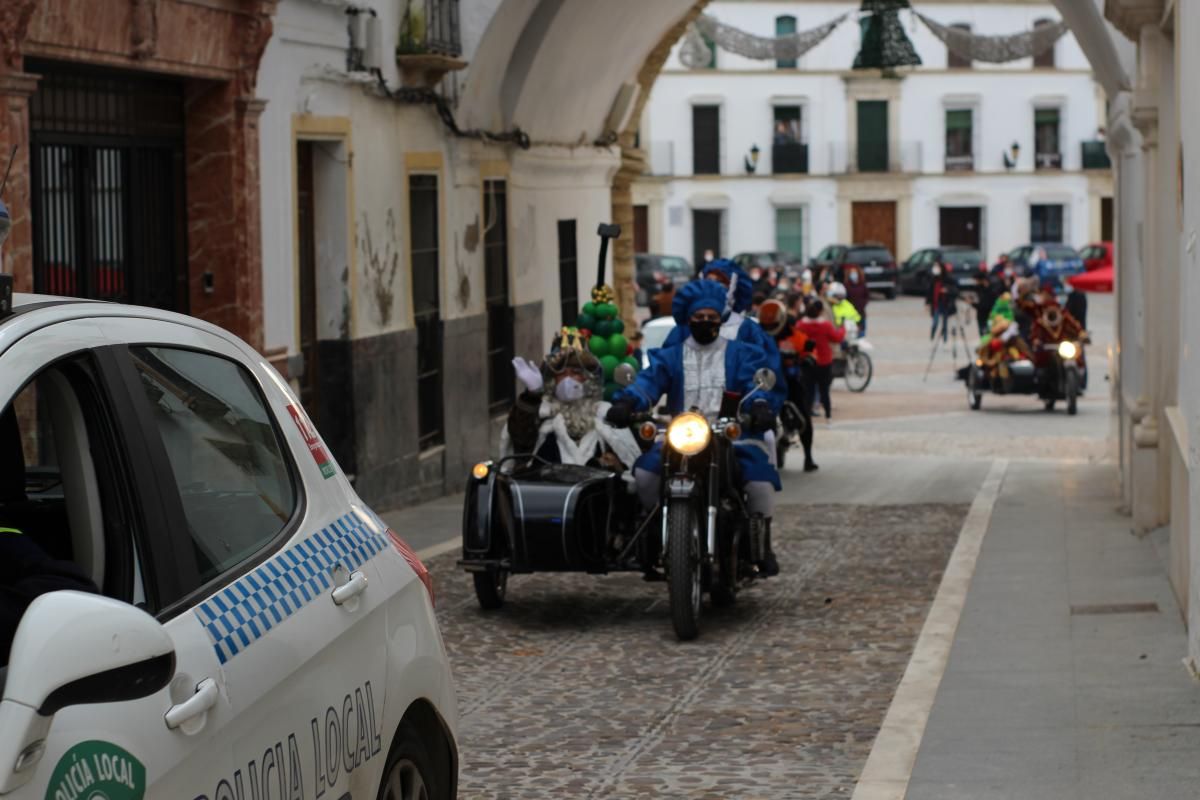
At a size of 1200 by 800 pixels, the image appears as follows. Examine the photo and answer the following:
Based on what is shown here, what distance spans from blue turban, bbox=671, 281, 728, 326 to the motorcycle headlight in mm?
860

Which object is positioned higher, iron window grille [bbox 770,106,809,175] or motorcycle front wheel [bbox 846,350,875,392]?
iron window grille [bbox 770,106,809,175]

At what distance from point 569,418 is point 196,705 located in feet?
25.6

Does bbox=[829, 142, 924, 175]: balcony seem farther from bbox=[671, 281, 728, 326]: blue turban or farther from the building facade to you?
bbox=[671, 281, 728, 326]: blue turban

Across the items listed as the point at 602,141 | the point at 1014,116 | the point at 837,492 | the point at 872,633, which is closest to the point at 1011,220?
the point at 1014,116

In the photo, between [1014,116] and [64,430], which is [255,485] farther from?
[1014,116]

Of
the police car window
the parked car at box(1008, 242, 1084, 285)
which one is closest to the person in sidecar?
the police car window

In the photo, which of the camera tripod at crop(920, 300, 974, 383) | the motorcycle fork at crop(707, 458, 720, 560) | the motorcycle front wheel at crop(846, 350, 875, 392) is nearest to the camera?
the motorcycle fork at crop(707, 458, 720, 560)

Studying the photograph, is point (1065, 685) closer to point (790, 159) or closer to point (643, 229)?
point (643, 229)

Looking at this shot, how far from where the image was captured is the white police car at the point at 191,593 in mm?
2863

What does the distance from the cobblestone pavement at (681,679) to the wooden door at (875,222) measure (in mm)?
51088

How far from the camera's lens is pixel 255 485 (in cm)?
404

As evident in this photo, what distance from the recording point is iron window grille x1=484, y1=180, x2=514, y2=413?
18969 mm

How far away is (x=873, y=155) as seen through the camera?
2480 inches

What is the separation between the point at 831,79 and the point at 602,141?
136 feet
